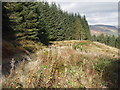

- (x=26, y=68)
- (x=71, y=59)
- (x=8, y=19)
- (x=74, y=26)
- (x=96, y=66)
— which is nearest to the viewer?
(x=26, y=68)

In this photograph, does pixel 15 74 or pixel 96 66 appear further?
pixel 96 66

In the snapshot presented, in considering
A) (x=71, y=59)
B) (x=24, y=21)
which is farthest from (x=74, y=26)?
(x=71, y=59)

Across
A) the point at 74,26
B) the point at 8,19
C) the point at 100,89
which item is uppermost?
the point at 74,26

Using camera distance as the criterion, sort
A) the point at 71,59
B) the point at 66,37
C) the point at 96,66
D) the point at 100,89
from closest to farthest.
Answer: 1. the point at 100,89
2. the point at 96,66
3. the point at 71,59
4. the point at 66,37

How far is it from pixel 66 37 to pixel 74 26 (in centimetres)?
1287

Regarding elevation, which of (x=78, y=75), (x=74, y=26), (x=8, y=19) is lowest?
(x=78, y=75)

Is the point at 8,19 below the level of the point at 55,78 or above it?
above

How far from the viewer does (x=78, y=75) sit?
299 centimetres

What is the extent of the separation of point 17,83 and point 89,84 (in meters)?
1.53

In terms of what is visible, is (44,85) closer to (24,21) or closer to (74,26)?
(24,21)

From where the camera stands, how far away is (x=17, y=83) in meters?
2.71

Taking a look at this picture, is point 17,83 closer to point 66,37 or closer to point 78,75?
point 78,75

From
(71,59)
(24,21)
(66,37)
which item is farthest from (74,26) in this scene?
(71,59)

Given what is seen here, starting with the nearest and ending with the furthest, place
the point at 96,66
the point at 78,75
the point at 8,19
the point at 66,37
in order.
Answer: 1. the point at 78,75
2. the point at 96,66
3. the point at 8,19
4. the point at 66,37
